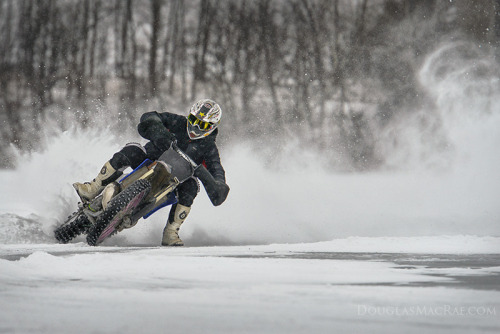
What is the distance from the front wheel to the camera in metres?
7.75

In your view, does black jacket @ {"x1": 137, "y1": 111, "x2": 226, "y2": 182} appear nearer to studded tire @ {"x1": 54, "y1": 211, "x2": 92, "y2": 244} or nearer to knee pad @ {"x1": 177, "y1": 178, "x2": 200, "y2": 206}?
knee pad @ {"x1": 177, "y1": 178, "x2": 200, "y2": 206}

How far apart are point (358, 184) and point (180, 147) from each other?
8.03 metres

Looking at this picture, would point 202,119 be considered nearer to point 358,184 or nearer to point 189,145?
point 189,145

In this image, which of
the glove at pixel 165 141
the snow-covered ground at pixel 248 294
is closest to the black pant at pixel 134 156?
the glove at pixel 165 141

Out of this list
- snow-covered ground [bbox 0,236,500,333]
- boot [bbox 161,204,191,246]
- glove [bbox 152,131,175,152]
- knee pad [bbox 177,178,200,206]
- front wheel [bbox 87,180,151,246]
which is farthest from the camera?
boot [bbox 161,204,191,246]

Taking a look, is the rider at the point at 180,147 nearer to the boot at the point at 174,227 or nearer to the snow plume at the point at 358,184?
the boot at the point at 174,227

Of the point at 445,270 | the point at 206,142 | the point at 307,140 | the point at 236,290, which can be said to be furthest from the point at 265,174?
the point at 236,290

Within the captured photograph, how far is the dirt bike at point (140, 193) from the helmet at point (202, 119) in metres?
0.44

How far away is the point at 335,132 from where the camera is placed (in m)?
17.8

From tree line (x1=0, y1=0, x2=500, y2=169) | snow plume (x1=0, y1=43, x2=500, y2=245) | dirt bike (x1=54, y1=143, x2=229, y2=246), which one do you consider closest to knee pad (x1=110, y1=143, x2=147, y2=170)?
dirt bike (x1=54, y1=143, x2=229, y2=246)

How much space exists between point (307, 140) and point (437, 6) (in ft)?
16.2

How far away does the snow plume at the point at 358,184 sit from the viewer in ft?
35.1

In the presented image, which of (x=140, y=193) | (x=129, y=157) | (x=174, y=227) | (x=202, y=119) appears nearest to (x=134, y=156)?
(x=129, y=157)

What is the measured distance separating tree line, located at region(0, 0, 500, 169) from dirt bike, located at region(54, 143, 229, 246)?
9392 millimetres
